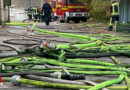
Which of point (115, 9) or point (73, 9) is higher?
point (73, 9)

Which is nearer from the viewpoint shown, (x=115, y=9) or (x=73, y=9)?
(x=115, y=9)

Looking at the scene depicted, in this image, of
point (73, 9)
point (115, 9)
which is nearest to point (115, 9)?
point (115, 9)

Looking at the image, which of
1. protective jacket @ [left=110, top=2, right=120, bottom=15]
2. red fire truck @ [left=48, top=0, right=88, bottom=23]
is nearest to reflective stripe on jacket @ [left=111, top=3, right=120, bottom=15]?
protective jacket @ [left=110, top=2, right=120, bottom=15]

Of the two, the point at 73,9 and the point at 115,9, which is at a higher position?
the point at 73,9

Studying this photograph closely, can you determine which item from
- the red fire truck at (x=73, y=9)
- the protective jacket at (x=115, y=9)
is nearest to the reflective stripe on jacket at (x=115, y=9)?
the protective jacket at (x=115, y=9)

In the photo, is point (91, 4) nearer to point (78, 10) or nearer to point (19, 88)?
point (78, 10)

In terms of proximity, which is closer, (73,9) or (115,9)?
(115,9)

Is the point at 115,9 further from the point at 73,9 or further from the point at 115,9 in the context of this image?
the point at 73,9

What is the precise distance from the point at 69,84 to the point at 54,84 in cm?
18

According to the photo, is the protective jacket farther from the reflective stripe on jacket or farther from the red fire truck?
the red fire truck

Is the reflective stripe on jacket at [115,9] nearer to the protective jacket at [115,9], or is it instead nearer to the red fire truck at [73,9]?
the protective jacket at [115,9]

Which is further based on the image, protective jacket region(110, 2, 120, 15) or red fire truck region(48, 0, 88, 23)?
red fire truck region(48, 0, 88, 23)

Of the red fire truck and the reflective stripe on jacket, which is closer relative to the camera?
the reflective stripe on jacket

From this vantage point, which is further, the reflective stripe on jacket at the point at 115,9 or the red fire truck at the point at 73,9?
the red fire truck at the point at 73,9
